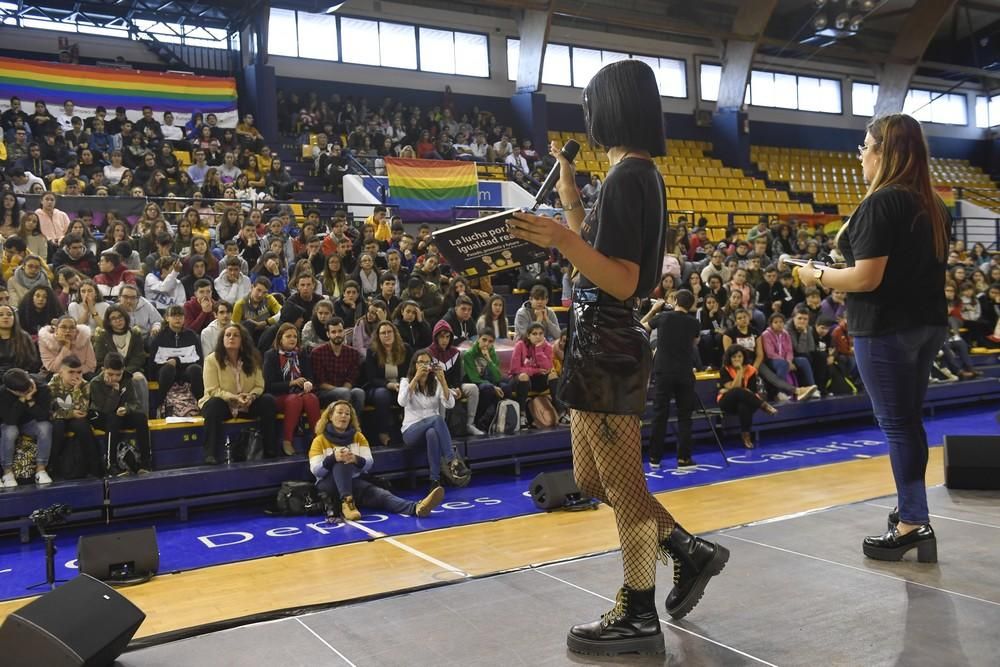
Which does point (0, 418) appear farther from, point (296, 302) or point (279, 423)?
A: point (296, 302)

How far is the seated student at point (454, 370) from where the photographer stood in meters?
7.77

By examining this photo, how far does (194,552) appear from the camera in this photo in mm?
5305

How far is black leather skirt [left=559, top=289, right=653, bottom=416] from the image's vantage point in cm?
260

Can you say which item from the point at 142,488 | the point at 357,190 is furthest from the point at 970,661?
the point at 357,190

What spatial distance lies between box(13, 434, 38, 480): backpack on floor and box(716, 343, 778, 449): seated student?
20.6 feet

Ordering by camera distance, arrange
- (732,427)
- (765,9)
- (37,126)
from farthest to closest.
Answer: (765,9) → (37,126) → (732,427)

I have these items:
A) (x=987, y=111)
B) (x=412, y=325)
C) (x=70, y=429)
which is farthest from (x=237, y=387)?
(x=987, y=111)

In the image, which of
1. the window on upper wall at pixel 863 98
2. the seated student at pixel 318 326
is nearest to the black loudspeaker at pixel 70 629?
the seated student at pixel 318 326

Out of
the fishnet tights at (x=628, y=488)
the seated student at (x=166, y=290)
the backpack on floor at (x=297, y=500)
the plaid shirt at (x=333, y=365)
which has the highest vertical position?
the seated student at (x=166, y=290)

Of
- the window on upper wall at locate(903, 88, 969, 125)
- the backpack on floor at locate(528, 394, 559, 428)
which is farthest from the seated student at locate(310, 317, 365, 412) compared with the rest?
the window on upper wall at locate(903, 88, 969, 125)

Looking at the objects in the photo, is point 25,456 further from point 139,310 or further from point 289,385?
point 139,310

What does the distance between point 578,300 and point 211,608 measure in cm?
243

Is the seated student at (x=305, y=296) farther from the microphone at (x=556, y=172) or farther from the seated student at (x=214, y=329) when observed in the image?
the microphone at (x=556, y=172)

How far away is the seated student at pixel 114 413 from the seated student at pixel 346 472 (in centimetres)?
132
